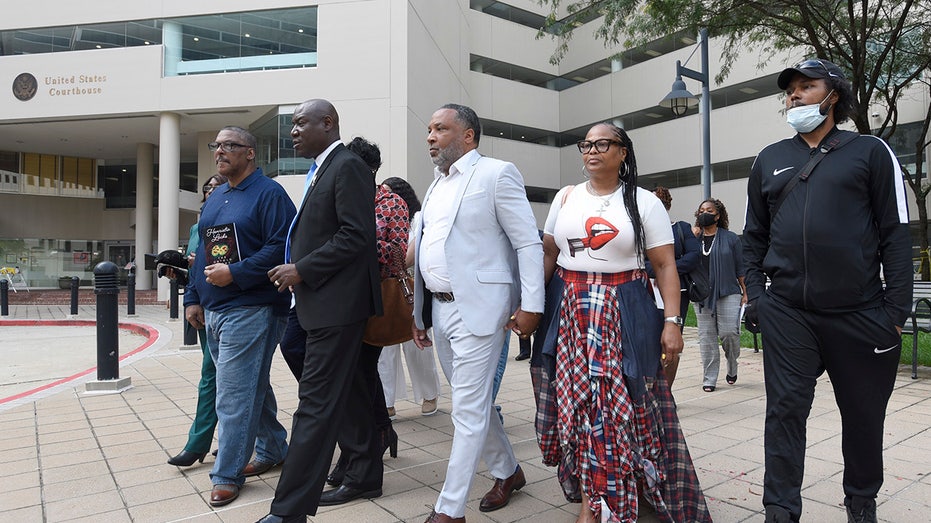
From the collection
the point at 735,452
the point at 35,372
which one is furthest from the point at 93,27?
the point at 735,452

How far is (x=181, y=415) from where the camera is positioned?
5465 mm

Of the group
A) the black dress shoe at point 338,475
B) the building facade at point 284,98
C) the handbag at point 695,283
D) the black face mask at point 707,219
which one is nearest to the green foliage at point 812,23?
the building facade at point 284,98

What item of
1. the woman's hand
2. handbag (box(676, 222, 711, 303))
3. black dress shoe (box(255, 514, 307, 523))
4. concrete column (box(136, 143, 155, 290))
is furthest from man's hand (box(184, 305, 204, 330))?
concrete column (box(136, 143, 155, 290))

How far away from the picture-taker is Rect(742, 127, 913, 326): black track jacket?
259cm

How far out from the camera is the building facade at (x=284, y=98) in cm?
2072

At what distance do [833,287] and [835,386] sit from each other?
497 mm

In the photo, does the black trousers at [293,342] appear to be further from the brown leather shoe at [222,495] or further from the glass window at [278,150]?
the glass window at [278,150]

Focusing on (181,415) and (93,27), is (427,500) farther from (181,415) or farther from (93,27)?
(93,27)

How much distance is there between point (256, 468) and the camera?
12.5 ft

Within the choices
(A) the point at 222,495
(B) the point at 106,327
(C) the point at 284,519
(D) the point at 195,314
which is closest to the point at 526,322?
(C) the point at 284,519

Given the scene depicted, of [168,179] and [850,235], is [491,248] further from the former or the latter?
[168,179]

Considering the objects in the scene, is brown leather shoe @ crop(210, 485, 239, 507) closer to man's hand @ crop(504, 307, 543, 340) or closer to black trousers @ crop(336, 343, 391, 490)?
black trousers @ crop(336, 343, 391, 490)

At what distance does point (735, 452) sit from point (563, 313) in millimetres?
2056

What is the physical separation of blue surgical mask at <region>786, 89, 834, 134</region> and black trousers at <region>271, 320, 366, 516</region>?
7.60 feet
